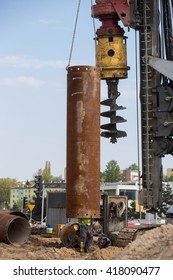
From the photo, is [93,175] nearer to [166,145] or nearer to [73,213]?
[73,213]

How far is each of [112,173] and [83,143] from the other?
149505mm

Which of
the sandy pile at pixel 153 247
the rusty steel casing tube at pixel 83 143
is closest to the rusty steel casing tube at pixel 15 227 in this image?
the rusty steel casing tube at pixel 83 143

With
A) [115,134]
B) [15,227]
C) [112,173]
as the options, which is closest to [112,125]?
[115,134]

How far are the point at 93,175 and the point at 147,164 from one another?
11.2ft

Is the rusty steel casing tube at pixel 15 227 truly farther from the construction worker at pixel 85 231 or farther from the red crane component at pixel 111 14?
the red crane component at pixel 111 14

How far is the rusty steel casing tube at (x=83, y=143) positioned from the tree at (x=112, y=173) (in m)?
146

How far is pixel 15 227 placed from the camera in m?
24.7

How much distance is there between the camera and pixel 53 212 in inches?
1524

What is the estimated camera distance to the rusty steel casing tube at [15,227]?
77.2ft

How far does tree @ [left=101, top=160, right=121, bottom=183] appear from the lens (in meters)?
167

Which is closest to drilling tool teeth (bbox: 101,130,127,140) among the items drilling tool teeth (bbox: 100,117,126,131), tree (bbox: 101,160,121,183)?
drilling tool teeth (bbox: 100,117,126,131)

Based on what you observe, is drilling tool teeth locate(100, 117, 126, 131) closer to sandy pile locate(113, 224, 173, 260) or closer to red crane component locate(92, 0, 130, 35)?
red crane component locate(92, 0, 130, 35)

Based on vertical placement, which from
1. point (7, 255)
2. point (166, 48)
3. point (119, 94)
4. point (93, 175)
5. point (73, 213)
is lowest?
point (7, 255)
